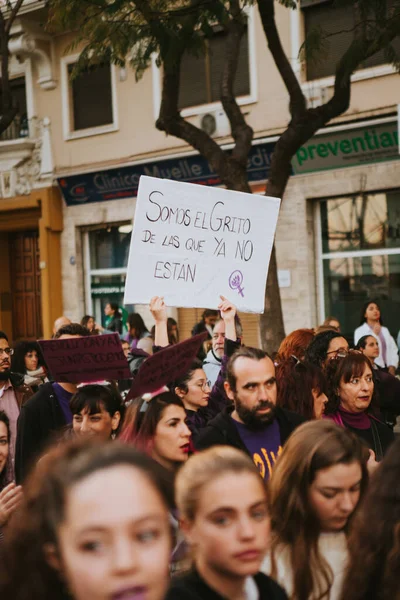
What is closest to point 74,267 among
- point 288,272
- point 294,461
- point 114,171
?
point 114,171

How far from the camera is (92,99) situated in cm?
1698

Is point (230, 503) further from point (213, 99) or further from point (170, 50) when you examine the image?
point (213, 99)

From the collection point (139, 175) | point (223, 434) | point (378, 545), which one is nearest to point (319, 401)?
point (223, 434)

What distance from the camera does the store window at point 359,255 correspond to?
43.3 ft

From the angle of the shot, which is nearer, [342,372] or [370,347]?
[342,372]

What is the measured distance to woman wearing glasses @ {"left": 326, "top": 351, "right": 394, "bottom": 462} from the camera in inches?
182

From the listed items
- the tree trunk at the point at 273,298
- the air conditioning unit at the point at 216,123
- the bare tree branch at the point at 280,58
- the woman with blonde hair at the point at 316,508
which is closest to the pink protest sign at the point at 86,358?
the woman with blonde hair at the point at 316,508

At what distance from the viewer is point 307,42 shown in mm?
8727

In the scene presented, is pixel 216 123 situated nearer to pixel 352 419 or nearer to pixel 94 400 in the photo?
pixel 352 419

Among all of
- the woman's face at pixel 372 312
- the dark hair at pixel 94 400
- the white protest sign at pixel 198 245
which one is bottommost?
the dark hair at pixel 94 400

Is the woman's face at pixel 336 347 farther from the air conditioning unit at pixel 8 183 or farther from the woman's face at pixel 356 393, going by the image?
the air conditioning unit at pixel 8 183

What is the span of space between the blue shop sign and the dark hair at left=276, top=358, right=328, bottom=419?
963cm

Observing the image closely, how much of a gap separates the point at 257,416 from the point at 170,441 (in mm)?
432

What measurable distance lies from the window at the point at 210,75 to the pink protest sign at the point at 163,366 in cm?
1119
